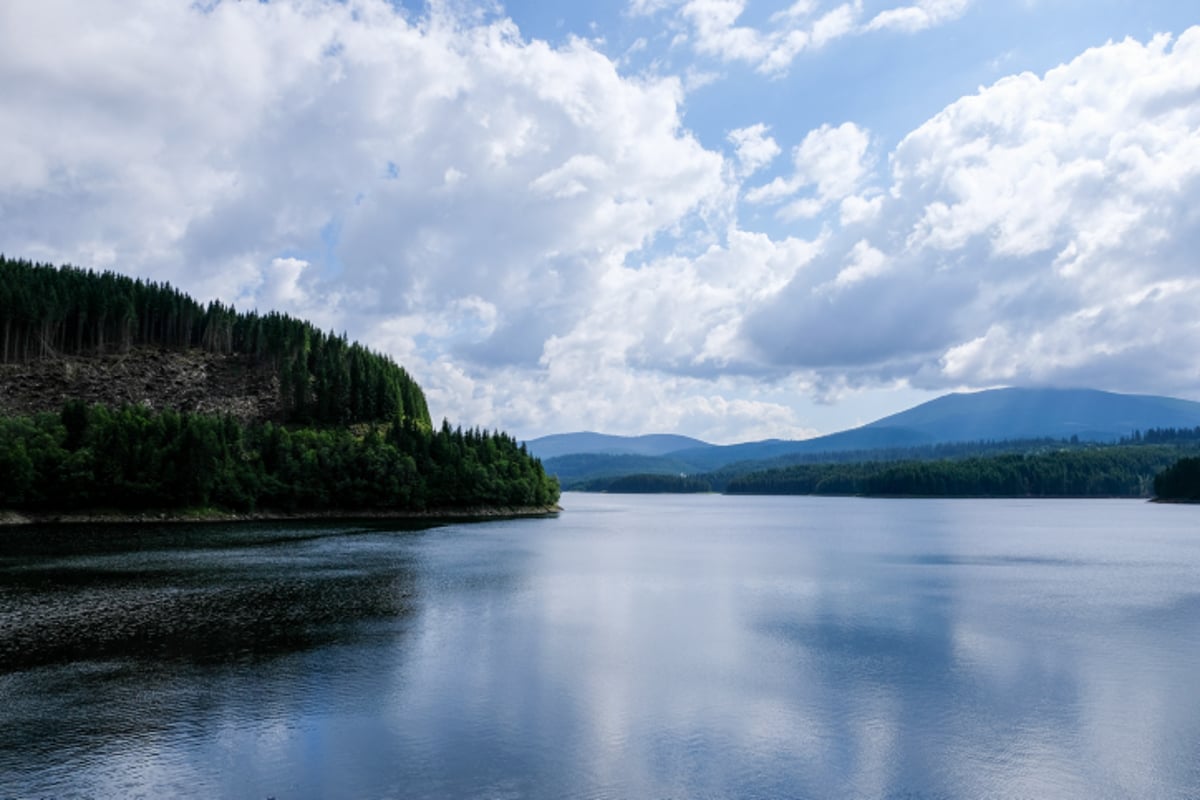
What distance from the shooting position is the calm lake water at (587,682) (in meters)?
21.9

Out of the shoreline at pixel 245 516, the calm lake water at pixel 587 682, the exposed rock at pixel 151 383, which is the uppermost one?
the exposed rock at pixel 151 383

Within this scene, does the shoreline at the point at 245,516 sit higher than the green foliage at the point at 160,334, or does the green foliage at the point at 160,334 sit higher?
the green foliage at the point at 160,334

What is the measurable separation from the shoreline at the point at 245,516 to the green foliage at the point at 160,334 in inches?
1489

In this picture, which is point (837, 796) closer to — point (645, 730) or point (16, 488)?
point (645, 730)

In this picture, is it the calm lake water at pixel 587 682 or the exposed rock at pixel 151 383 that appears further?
the exposed rock at pixel 151 383

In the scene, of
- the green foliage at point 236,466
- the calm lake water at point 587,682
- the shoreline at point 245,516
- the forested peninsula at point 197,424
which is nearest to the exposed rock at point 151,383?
the forested peninsula at point 197,424

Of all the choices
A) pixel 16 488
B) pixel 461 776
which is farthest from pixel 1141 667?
pixel 16 488

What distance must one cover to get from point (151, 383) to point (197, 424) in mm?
56582

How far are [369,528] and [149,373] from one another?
83749 mm

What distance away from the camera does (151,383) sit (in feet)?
545

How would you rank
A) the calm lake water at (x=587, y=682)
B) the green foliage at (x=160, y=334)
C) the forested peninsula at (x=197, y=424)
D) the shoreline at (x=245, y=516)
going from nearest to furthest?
the calm lake water at (x=587, y=682)
the shoreline at (x=245, y=516)
the forested peninsula at (x=197, y=424)
the green foliage at (x=160, y=334)

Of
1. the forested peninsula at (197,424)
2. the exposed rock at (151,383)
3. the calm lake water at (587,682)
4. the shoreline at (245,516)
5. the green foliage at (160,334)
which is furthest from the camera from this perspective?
the green foliage at (160,334)

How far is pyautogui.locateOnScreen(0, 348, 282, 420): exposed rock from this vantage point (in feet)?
493

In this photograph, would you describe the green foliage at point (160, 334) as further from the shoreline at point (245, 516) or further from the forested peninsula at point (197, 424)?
the shoreline at point (245, 516)
